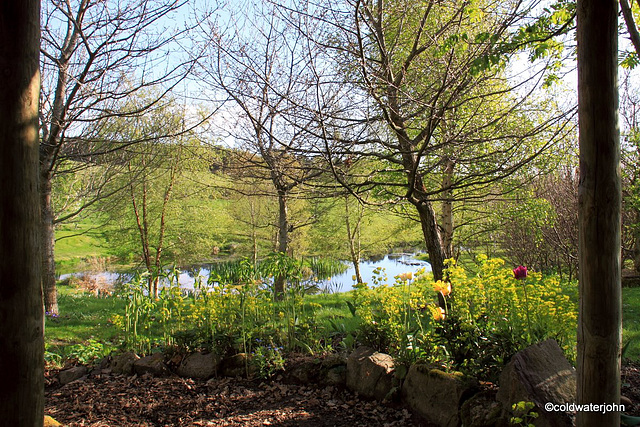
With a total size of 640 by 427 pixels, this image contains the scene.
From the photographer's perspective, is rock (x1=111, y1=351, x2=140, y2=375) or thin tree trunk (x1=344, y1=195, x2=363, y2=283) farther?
thin tree trunk (x1=344, y1=195, x2=363, y2=283)

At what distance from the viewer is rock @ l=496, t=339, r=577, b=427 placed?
2189 mm

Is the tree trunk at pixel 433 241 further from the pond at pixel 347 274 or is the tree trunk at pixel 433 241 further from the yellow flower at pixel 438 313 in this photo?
the pond at pixel 347 274

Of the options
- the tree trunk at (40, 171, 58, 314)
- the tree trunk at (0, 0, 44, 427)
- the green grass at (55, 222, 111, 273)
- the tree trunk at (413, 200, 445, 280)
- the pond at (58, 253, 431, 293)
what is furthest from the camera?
the green grass at (55, 222, 111, 273)

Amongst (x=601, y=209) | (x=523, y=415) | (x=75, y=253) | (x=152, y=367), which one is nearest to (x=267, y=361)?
(x=152, y=367)

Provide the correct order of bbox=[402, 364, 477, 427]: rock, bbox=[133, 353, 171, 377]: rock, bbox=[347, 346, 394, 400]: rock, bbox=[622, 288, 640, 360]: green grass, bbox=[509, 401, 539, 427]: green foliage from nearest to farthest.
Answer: bbox=[509, 401, 539, 427]: green foliage < bbox=[402, 364, 477, 427]: rock < bbox=[347, 346, 394, 400]: rock < bbox=[133, 353, 171, 377]: rock < bbox=[622, 288, 640, 360]: green grass

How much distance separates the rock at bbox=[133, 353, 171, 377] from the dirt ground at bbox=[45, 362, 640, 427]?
116mm

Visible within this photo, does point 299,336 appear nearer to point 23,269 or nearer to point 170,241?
point 23,269

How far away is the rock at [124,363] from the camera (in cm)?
390

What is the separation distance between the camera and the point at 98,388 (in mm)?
3531

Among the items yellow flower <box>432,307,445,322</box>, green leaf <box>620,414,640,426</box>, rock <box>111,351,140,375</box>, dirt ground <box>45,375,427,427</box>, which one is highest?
yellow flower <box>432,307,445,322</box>

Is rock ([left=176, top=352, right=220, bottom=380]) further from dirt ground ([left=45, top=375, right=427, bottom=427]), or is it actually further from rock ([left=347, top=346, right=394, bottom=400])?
rock ([left=347, top=346, right=394, bottom=400])

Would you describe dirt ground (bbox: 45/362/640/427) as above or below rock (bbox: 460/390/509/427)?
below

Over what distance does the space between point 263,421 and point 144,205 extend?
10.0 metres

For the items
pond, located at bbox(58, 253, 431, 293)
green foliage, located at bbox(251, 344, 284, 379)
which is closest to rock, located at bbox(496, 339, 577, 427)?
green foliage, located at bbox(251, 344, 284, 379)
